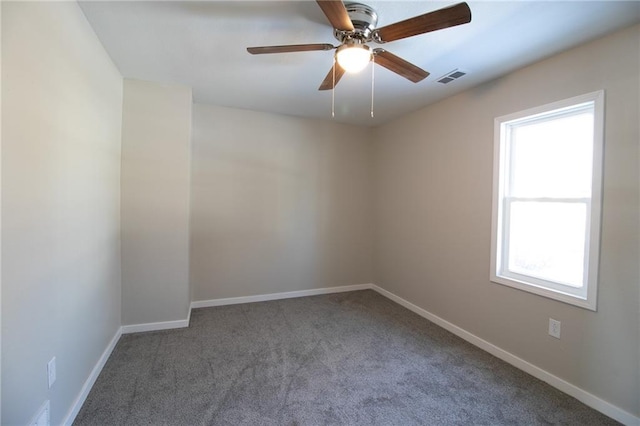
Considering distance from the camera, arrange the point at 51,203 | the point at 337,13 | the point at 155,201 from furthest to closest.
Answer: the point at 155,201 < the point at 51,203 < the point at 337,13

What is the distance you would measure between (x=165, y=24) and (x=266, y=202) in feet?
7.32

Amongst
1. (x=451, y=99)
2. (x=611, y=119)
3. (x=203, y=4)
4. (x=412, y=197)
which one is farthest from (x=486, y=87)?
(x=203, y=4)

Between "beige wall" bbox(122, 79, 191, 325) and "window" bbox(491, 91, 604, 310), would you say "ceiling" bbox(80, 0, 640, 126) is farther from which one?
"window" bbox(491, 91, 604, 310)

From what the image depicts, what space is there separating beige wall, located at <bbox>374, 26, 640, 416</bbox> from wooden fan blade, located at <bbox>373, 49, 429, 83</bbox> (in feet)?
3.48

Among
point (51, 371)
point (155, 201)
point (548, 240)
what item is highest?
point (155, 201)

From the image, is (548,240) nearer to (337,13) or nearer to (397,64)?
(397,64)

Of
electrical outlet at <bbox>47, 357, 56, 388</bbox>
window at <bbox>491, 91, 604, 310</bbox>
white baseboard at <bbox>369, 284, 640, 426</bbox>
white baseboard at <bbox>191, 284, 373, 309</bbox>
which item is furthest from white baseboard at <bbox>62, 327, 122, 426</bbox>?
window at <bbox>491, 91, 604, 310</bbox>

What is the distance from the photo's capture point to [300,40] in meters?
2.00

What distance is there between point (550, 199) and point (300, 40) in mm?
2281

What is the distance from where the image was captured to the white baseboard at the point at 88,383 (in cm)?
166

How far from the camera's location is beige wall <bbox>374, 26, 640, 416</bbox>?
1754 mm

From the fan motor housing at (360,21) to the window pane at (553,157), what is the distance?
1672 millimetres

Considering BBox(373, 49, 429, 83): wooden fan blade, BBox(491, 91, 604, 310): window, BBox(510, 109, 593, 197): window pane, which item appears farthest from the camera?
BBox(510, 109, 593, 197): window pane

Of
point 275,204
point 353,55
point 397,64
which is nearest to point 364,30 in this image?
point 353,55
